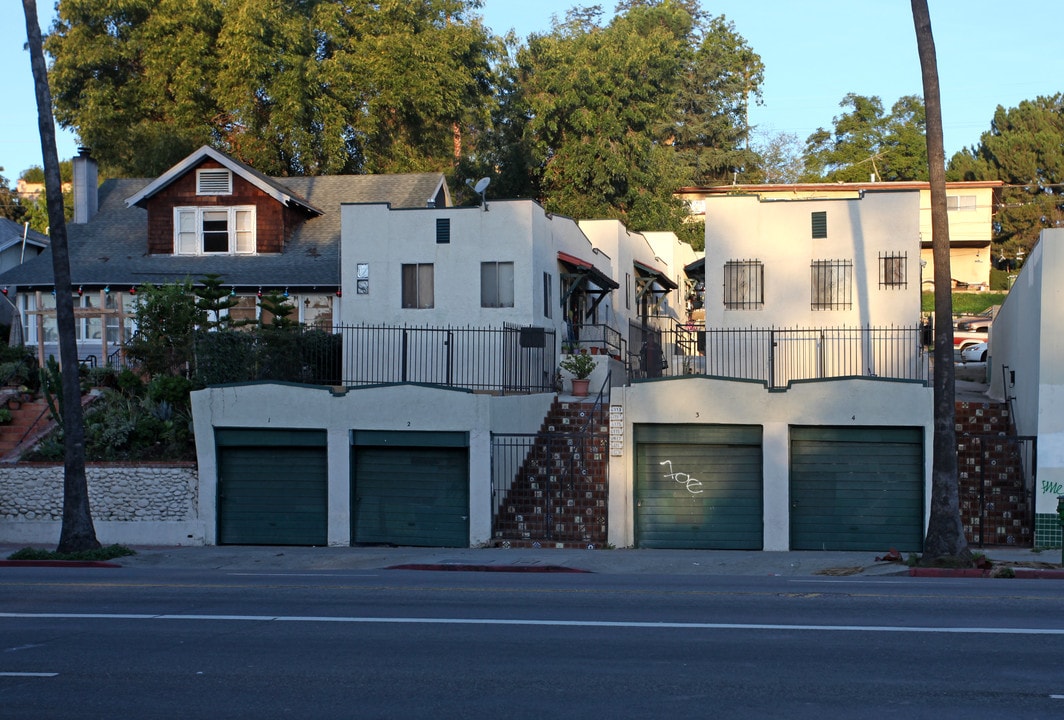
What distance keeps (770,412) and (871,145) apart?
59237 mm

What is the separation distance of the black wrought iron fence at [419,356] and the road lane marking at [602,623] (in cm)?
1334

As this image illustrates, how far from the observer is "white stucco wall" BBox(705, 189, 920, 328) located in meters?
28.3

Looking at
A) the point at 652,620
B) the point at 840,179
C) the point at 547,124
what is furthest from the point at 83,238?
the point at 840,179

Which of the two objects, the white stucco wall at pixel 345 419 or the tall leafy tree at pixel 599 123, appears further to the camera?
the tall leafy tree at pixel 599 123

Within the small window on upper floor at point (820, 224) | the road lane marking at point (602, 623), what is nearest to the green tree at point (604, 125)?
the small window on upper floor at point (820, 224)

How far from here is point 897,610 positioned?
43.0 ft

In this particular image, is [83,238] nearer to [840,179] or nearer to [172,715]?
[172,715]

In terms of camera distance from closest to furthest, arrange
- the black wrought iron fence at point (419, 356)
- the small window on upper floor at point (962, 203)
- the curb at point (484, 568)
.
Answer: the curb at point (484, 568) → the black wrought iron fence at point (419, 356) → the small window on upper floor at point (962, 203)

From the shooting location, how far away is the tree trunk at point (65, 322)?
67.5ft

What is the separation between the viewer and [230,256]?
119 ft

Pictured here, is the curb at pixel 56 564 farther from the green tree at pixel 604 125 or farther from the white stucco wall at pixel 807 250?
the green tree at pixel 604 125

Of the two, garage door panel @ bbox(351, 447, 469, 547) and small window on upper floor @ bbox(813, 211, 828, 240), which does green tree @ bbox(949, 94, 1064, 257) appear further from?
garage door panel @ bbox(351, 447, 469, 547)

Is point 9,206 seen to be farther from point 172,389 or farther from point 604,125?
point 172,389

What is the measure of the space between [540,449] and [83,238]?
817 inches
